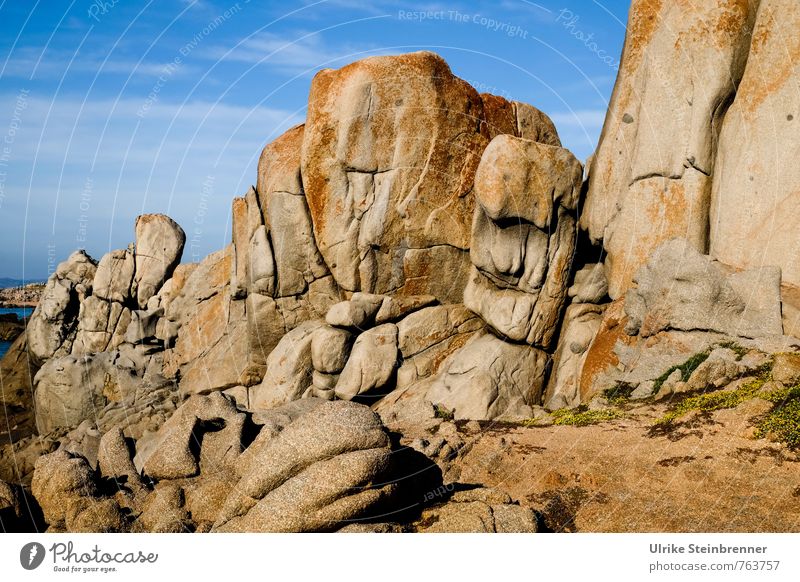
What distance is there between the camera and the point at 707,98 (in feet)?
82.7

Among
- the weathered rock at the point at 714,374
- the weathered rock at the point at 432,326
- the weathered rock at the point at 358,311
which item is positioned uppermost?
the weathered rock at the point at 358,311

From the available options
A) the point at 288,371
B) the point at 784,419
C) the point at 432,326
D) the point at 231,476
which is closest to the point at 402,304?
the point at 432,326

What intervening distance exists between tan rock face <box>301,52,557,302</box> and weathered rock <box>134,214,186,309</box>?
65.6 ft

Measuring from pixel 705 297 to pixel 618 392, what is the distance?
4308 millimetres

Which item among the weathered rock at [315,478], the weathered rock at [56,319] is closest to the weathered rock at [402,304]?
the weathered rock at [315,478]

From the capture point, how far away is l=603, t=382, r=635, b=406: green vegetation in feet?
69.5

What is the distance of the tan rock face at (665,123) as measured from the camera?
25.0 meters

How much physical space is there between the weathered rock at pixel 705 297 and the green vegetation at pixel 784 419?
4772 mm

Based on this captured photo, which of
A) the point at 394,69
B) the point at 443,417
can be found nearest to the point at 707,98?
the point at 394,69

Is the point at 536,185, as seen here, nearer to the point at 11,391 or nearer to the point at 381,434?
the point at 381,434

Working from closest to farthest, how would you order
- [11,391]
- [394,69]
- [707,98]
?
[707,98]
[394,69]
[11,391]

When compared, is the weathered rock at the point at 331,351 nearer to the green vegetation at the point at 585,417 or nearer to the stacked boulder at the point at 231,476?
the stacked boulder at the point at 231,476

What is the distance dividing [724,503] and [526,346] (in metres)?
14.2

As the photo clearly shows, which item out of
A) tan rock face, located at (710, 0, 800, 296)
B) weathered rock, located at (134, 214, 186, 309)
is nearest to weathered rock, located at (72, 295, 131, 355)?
weathered rock, located at (134, 214, 186, 309)
